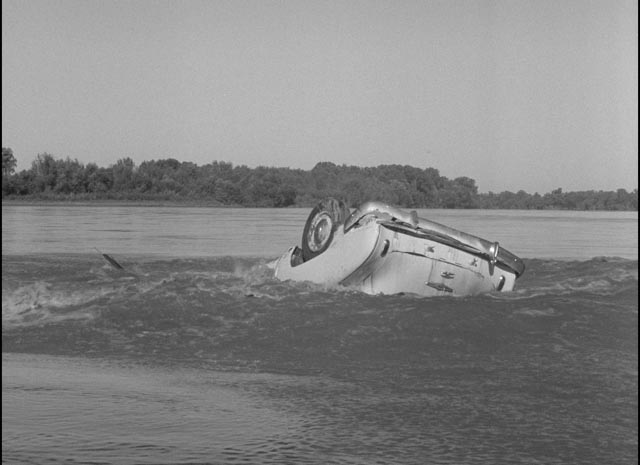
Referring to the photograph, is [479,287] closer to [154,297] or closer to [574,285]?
[574,285]

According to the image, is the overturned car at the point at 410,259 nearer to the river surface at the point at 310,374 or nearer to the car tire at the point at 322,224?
the river surface at the point at 310,374

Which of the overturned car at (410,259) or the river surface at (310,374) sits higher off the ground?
the overturned car at (410,259)

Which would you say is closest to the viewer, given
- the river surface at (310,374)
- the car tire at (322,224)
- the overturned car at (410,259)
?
the river surface at (310,374)

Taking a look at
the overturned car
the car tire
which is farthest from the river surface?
the car tire

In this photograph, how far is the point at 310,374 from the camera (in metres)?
7.13

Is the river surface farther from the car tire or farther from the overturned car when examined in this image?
the car tire

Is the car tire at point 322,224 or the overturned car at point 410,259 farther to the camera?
the car tire at point 322,224

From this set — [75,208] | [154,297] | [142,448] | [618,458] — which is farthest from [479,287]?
[75,208]

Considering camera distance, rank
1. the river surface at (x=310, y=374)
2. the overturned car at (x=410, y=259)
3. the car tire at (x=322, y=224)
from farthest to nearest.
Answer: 1. the car tire at (x=322, y=224)
2. the overturned car at (x=410, y=259)
3. the river surface at (x=310, y=374)

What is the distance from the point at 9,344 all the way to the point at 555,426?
504cm

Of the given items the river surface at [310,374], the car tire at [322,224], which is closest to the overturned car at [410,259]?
the river surface at [310,374]

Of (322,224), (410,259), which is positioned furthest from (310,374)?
(322,224)

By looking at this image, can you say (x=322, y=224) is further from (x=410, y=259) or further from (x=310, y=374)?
(x=310, y=374)

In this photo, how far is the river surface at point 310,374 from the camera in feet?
16.2
